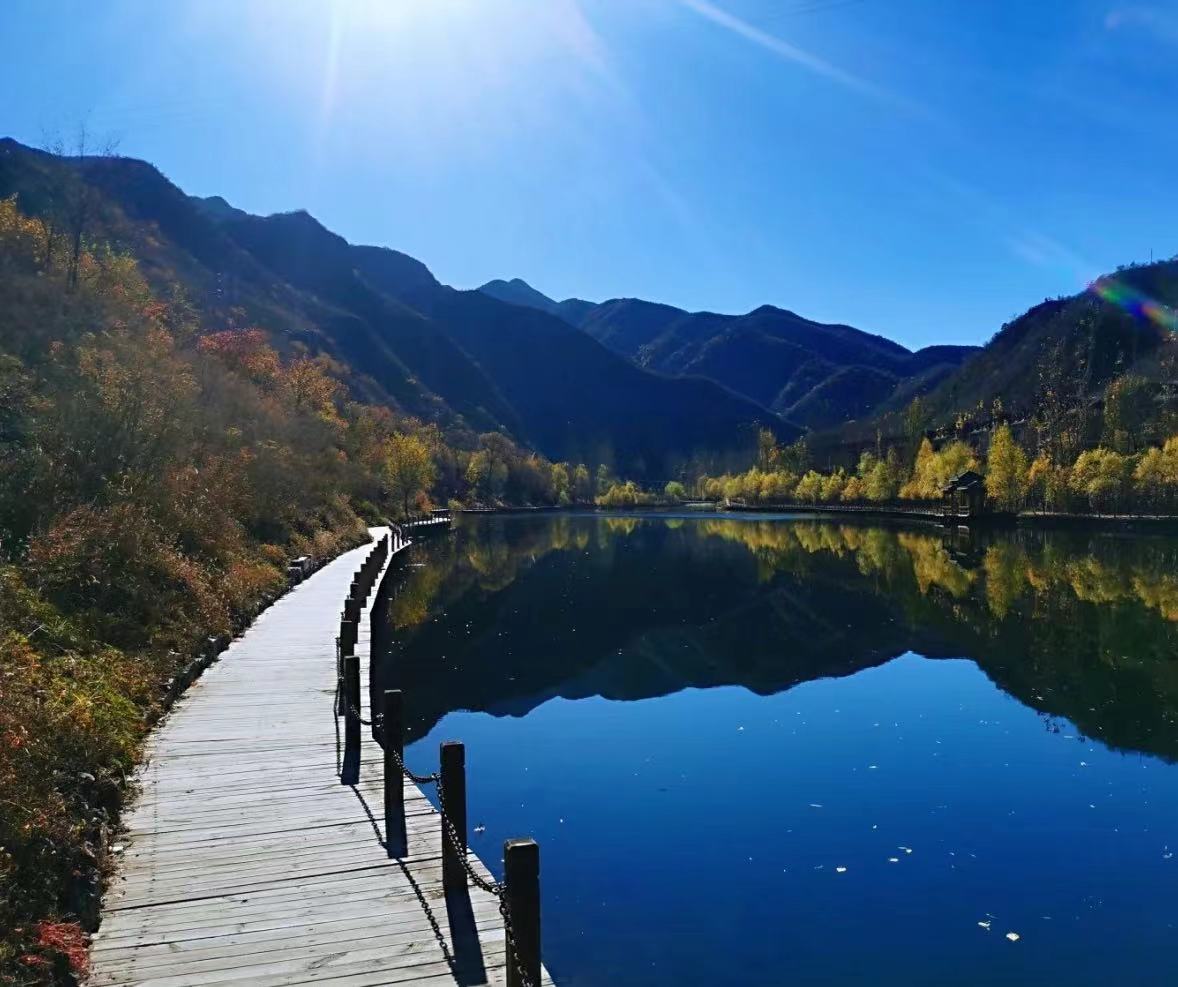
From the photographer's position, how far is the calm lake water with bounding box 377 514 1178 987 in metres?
7.99

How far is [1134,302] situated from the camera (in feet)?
530

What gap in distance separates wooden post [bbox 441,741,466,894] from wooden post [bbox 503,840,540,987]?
1373 millimetres

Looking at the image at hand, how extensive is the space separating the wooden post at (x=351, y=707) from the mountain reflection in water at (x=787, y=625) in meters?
5.08

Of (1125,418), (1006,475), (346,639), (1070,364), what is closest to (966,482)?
(1006,475)

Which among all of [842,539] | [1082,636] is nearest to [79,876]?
[1082,636]

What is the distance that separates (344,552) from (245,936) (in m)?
31.7

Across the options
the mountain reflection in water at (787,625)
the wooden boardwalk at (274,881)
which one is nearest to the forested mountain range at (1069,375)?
the mountain reflection in water at (787,625)

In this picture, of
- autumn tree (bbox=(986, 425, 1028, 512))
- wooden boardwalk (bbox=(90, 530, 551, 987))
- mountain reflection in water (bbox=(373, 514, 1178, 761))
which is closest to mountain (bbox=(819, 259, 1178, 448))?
autumn tree (bbox=(986, 425, 1028, 512))

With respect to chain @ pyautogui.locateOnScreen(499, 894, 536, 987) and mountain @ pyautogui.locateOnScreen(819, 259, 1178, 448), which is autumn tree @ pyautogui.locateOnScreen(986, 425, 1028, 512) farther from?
chain @ pyautogui.locateOnScreen(499, 894, 536, 987)

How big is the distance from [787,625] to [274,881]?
21.7 m

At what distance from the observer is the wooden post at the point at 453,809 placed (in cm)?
619

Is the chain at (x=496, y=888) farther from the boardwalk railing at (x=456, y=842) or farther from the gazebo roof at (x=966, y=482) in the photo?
the gazebo roof at (x=966, y=482)

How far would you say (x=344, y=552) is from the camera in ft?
119

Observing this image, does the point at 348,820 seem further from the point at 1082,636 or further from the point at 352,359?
the point at 352,359
